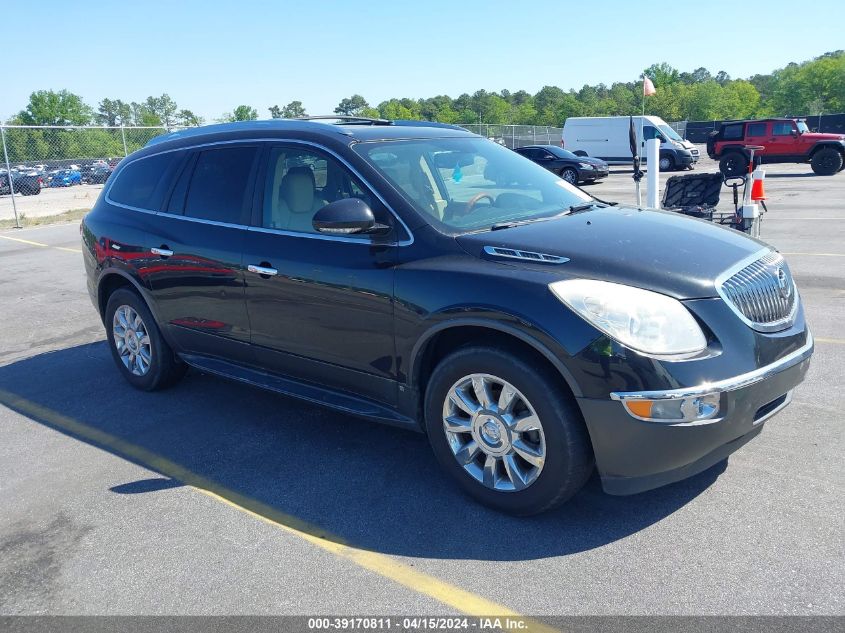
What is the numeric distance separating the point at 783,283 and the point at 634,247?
2.80ft

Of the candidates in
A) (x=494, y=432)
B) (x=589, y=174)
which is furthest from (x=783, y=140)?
(x=494, y=432)

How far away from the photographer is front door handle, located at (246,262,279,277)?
4.32 m

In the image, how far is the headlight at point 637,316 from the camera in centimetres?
306

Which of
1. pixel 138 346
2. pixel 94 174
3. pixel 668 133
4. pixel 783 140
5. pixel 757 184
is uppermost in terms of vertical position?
pixel 668 133

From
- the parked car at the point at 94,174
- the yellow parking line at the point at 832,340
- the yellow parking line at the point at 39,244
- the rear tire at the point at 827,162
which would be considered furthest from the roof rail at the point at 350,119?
the parked car at the point at 94,174

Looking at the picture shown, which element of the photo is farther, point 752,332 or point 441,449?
point 441,449

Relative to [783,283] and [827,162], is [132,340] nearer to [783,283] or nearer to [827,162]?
[783,283]

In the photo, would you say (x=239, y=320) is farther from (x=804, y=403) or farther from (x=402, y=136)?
(x=804, y=403)

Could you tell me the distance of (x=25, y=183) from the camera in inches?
1414

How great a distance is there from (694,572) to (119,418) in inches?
153

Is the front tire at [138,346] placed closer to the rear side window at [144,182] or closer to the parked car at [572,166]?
the rear side window at [144,182]

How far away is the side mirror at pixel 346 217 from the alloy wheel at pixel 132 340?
2411mm

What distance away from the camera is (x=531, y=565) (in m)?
3.11

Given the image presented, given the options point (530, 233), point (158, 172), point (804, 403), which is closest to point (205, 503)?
point (530, 233)
